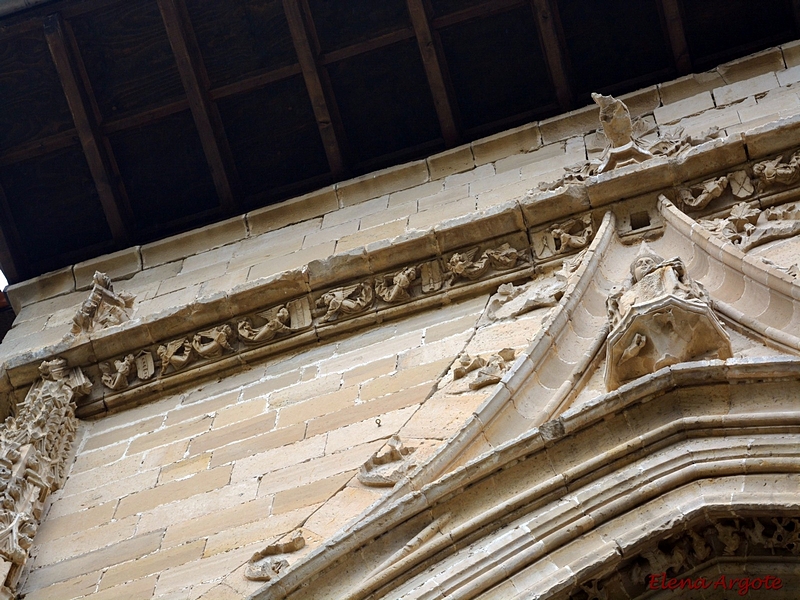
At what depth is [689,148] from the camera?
7.21 meters

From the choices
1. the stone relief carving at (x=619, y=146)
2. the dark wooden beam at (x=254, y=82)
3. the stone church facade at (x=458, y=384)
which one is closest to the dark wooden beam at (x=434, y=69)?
the stone church facade at (x=458, y=384)

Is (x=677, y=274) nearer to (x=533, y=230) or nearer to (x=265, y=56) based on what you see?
(x=533, y=230)

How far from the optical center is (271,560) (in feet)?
17.0

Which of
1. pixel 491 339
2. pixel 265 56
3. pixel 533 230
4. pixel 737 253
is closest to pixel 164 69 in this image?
pixel 265 56

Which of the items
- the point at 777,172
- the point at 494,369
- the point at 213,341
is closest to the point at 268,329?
the point at 213,341

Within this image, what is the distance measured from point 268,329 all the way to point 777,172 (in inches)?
119

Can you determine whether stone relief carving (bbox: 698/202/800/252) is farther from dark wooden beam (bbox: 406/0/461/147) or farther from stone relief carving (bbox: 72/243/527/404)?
dark wooden beam (bbox: 406/0/461/147)

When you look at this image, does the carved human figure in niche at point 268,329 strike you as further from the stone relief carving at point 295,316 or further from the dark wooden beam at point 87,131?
the dark wooden beam at point 87,131

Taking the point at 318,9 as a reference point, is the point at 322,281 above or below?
below

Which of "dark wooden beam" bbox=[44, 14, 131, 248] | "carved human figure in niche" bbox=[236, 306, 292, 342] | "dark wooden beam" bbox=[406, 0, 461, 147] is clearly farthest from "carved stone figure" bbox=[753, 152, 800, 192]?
"dark wooden beam" bbox=[44, 14, 131, 248]

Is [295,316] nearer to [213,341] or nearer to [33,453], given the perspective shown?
[213,341]

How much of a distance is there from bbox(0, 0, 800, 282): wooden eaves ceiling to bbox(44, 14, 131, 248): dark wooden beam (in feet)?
0.04

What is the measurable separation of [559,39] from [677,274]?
14.3 ft

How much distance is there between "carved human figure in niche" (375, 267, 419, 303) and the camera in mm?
7241
